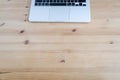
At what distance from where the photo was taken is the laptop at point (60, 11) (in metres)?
0.90

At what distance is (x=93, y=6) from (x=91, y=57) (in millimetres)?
263

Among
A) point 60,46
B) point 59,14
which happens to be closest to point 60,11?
point 59,14

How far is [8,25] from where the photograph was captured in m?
0.91

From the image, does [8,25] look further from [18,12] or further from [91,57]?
[91,57]

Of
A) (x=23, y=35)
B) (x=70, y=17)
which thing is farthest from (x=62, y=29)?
(x=23, y=35)

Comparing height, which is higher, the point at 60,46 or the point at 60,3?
the point at 60,3

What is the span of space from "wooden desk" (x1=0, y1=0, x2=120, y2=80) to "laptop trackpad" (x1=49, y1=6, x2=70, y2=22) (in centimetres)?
2

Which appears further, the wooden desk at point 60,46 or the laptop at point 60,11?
the laptop at point 60,11

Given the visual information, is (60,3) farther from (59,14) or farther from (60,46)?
(60,46)

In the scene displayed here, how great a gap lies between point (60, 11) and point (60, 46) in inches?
6.9

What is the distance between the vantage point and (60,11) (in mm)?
920

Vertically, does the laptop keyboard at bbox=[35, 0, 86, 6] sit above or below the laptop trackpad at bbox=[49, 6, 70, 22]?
above

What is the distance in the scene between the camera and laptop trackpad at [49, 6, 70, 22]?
91cm

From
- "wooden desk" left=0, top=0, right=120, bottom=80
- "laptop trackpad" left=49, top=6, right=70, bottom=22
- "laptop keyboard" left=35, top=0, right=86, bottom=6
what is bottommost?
"wooden desk" left=0, top=0, right=120, bottom=80
